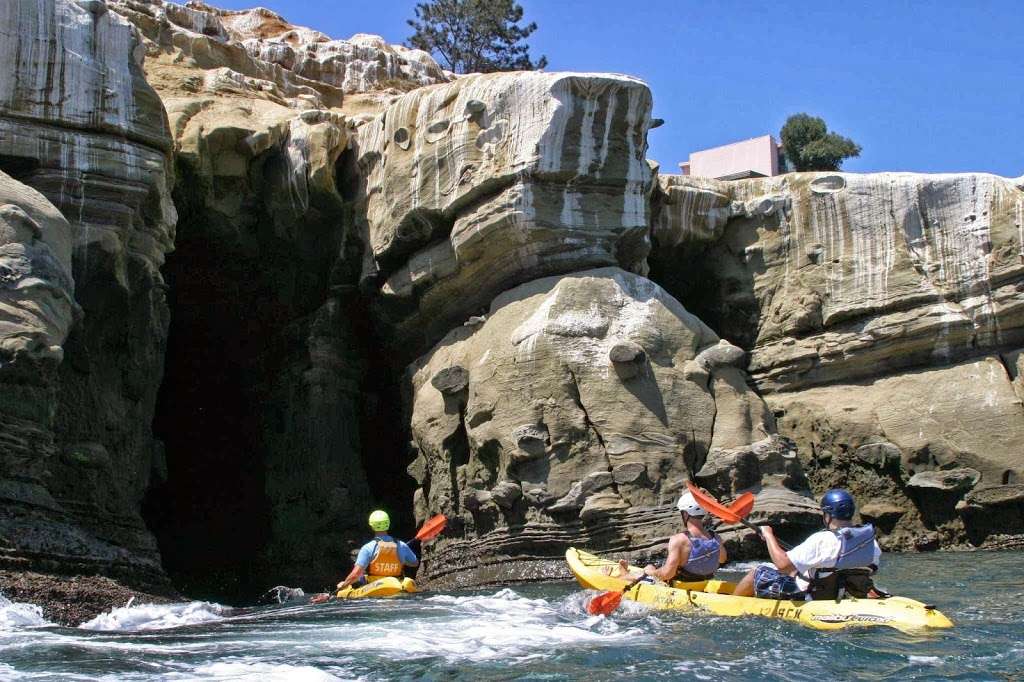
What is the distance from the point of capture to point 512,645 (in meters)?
9.75

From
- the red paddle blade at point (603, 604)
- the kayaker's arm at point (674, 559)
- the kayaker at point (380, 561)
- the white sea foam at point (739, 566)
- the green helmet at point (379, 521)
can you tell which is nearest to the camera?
the red paddle blade at point (603, 604)

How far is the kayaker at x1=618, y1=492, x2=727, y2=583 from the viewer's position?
12.0m

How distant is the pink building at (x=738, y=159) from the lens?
34.1 meters

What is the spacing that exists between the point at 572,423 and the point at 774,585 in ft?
18.4

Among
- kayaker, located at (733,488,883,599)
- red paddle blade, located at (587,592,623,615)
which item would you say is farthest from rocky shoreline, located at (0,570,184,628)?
kayaker, located at (733,488,883,599)

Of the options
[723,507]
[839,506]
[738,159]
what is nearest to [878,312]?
[723,507]

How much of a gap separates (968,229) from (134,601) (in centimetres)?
1234

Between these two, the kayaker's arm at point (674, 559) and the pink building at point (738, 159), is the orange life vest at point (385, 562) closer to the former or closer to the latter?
the kayaker's arm at point (674, 559)

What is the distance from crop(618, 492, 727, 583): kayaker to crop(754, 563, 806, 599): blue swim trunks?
88cm

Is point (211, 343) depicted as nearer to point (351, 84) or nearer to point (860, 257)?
point (351, 84)

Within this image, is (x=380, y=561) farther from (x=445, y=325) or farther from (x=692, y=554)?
(x=445, y=325)

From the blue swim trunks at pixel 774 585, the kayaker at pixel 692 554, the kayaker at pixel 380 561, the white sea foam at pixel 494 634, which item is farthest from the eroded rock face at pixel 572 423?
the blue swim trunks at pixel 774 585

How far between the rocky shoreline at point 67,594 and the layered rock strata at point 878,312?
9607 millimetres

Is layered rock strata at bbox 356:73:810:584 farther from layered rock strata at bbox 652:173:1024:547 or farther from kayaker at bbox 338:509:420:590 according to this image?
layered rock strata at bbox 652:173:1024:547
